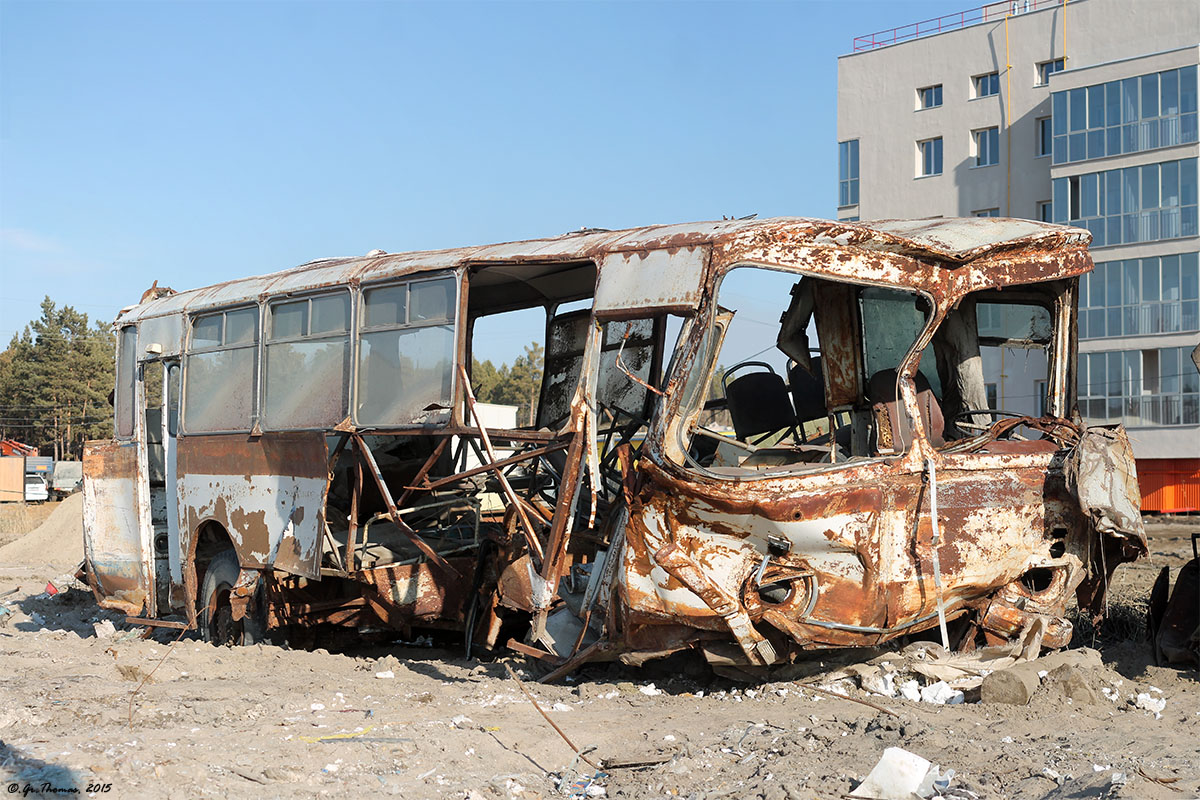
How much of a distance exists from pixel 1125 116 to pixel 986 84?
5.43 metres

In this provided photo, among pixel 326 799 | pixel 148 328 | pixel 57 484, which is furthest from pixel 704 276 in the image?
pixel 57 484

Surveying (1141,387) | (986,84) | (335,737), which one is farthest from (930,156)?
(335,737)

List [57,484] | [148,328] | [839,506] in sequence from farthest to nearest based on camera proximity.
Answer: [57,484]
[148,328]
[839,506]

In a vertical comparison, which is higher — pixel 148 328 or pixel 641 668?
pixel 148 328

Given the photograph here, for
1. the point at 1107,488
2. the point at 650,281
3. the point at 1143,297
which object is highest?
the point at 1143,297

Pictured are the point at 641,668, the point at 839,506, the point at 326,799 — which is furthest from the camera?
the point at 641,668

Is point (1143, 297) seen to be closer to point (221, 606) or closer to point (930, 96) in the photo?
point (930, 96)

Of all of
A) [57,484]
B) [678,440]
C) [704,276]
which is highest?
[704,276]

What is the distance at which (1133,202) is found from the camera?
33.2m

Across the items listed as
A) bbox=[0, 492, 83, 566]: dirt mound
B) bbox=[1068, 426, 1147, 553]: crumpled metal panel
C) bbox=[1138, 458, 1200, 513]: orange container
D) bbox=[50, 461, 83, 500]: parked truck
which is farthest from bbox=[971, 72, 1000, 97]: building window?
Result: bbox=[50, 461, 83, 500]: parked truck

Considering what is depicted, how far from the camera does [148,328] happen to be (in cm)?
1086

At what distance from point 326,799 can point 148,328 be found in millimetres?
7086

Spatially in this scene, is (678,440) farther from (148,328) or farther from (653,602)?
(148,328)

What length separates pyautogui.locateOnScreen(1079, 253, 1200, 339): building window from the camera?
32.4 meters
